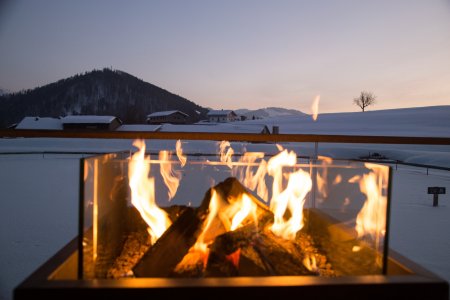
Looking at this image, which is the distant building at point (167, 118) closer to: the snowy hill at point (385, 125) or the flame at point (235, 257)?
the snowy hill at point (385, 125)

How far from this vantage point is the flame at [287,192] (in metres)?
1.64

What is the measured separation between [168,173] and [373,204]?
1.00m

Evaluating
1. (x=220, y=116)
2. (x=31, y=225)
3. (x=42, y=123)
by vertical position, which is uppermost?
(x=220, y=116)

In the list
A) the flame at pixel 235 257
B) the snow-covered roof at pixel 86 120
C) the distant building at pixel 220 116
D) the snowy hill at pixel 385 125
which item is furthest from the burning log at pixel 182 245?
the distant building at pixel 220 116

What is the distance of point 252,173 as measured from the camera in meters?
1.79

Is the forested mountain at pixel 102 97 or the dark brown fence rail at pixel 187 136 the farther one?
the forested mountain at pixel 102 97

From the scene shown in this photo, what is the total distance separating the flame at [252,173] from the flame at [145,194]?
0.46 metres

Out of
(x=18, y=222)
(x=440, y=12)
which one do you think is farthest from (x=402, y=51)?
(x=18, y=222)

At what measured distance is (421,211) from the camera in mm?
4457

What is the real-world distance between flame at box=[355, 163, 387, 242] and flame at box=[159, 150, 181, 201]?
3.07 feet

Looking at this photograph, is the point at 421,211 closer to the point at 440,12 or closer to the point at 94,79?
the point at 440,12

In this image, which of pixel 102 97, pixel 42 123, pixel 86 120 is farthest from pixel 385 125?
pixel 102 97

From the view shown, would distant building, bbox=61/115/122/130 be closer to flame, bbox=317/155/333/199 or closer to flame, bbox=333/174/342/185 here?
flame, bbox=317/155/333/199

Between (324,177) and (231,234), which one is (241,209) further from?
(324,177)
